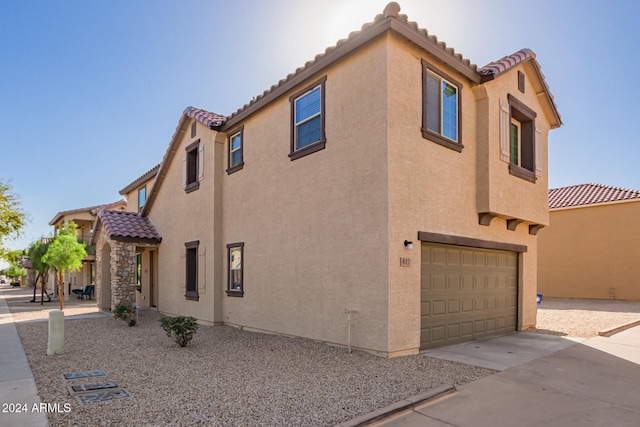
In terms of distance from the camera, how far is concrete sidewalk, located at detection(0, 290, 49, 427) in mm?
5160

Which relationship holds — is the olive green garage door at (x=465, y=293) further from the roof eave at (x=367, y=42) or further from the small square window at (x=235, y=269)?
the small square window at (x=235, y=269)

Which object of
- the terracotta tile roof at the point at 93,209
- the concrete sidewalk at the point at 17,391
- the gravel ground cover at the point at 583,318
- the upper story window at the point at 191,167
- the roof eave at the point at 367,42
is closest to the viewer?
the concrete sidewalk at the point at 17,391

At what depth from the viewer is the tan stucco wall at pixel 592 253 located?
20.8 metres

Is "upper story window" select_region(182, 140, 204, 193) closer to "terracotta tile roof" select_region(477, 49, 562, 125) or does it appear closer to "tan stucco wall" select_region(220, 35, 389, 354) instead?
"tan stucco wall" select_region(220, 35, 389, 354)

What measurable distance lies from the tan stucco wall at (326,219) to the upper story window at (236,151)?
52cm

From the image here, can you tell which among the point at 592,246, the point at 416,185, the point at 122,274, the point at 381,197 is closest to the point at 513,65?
the point at 416,185

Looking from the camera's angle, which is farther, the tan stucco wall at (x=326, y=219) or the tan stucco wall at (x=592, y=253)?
the tan stucco wall at (x=592, y=253)

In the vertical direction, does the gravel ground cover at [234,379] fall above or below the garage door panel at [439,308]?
Result: below

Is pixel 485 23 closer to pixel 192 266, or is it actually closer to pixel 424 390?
pixel 424 390

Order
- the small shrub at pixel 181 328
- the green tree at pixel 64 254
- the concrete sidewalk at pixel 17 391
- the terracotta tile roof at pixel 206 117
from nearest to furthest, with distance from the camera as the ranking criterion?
the concrete sidewalk at pixel 17 391 < the small shrub at pixel 181 328 < the terracotta tile roof at pixel 206 117 < the green tree at pixel 64 254

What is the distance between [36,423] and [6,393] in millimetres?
1789

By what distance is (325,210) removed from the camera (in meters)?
9.65

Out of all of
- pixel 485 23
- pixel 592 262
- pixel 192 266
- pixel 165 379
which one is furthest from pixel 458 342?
pixel 592 262

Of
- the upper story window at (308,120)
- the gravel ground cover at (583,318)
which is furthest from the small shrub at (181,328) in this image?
the gravel ground cover at (583,318)
